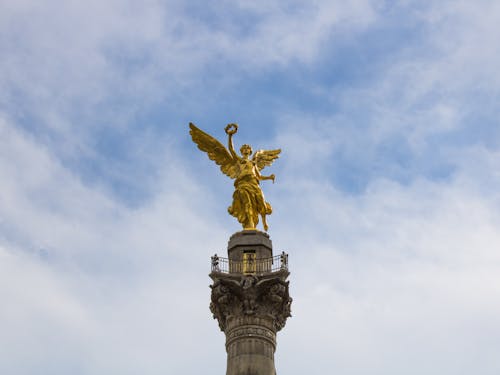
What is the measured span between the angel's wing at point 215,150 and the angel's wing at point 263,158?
40.7 inches

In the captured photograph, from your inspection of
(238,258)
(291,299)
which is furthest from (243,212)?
(291,299)

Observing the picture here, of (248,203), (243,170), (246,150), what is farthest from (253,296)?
(246,150)

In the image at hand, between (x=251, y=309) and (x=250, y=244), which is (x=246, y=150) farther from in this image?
(x=251, y=309)

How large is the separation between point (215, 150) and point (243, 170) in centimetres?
211

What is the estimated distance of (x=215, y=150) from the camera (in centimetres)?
3550

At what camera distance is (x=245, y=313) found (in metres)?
29.2

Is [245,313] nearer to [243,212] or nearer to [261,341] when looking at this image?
[261,341]

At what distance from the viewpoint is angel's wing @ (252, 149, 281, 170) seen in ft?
116

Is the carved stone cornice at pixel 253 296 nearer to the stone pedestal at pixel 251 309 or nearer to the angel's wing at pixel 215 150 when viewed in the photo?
the stone pedestal at pixel 251 309

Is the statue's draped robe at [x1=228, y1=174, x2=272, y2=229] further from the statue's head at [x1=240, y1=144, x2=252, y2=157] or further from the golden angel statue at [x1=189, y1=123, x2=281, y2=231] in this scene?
the statue's head at [x1=240, y1=144, x2=252, y2=157]

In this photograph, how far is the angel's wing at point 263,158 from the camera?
116 feet

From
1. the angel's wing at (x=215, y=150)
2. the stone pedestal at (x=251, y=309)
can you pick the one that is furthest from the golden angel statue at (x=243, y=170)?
the stone pedestal at (x=251, y=309)

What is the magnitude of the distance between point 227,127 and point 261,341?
10.8m

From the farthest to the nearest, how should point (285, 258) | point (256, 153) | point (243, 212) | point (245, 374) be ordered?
point (256, 153) → point (243, 212) → point (285, 258) → point (245, 374)
